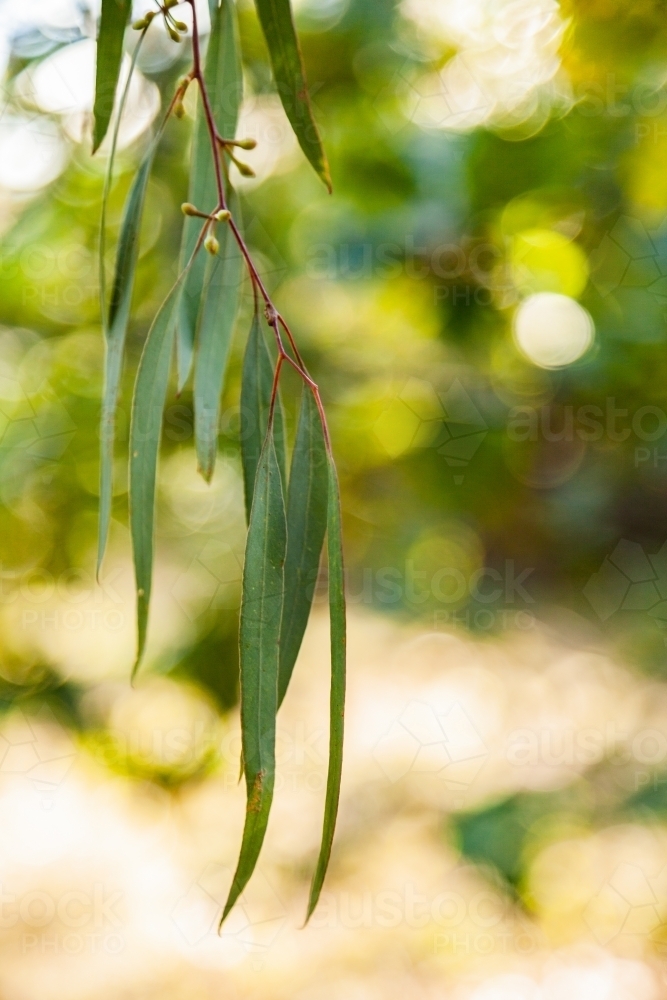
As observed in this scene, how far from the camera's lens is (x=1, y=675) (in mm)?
1213

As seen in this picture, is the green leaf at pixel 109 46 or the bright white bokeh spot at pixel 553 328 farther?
the bright white bokeh spot at pixel 553 328

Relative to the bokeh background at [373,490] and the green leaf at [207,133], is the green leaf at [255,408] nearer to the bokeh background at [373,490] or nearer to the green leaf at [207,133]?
the green leaf at [207,133]

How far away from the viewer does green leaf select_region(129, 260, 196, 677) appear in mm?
490

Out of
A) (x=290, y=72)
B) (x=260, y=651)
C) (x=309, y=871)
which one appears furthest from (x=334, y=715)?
(x=309, y=871)

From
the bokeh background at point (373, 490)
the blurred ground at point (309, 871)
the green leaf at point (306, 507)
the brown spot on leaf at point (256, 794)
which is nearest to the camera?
the brown spot on leaf at point (256, 794)

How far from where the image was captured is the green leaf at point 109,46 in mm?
460

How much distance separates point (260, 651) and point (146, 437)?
0.17m

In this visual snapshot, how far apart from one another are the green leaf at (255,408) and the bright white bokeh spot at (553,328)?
2.76 ft

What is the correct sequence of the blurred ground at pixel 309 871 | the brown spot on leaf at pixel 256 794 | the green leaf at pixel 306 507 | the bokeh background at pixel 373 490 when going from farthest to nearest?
the blurred ground at pixel 309 871 < the bokeh background at pixel 373 490 < the green leaf at pixel 306 507 < the brown spot on leaf at pixel 256 794

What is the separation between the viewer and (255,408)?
1.77 ft

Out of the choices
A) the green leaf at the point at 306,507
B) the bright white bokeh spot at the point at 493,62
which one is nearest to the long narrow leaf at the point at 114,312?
the green leaf at the point at 306,507

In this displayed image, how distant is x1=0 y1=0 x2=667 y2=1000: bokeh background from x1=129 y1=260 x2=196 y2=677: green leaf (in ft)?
1.94

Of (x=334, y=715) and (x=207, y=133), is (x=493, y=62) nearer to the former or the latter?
(x=207, y=133)

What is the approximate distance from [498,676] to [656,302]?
1093mm
